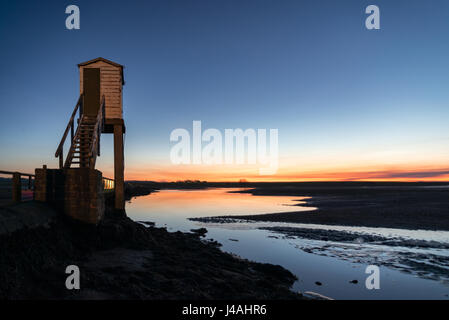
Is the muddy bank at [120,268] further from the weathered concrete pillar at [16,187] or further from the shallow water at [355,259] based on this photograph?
the weathered concrete pillar at [16,187]

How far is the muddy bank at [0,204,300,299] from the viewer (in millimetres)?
5723

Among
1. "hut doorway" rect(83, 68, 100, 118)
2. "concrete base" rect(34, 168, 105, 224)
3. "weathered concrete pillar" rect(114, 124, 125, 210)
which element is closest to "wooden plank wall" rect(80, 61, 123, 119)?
"hut doorway" rect(83, 68, 100, 118)

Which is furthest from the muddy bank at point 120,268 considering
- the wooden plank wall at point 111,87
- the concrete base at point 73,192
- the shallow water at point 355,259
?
the wooden plank wall at point 111,87

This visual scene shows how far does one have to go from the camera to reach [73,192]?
30.8 ft

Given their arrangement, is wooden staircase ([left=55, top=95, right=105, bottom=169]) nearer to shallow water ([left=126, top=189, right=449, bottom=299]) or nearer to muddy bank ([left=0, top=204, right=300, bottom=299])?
muddy bank ([left=0, top=204, right=300, bottom=299])

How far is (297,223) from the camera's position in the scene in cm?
1862

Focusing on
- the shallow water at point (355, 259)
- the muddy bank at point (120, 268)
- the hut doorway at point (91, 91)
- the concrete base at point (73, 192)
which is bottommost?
the shallow water at point (355, 259)

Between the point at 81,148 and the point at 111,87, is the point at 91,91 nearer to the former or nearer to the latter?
the point at 111,87

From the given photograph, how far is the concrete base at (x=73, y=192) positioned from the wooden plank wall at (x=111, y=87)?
608 centimetres

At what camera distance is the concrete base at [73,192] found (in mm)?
9289

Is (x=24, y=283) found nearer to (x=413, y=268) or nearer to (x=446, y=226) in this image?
(x=413, y=268)

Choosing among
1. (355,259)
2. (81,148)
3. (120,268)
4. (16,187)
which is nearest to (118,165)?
(81,148)

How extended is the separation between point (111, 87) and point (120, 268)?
1064 centimetres

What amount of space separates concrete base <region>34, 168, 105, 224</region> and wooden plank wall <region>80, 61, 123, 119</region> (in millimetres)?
6084
